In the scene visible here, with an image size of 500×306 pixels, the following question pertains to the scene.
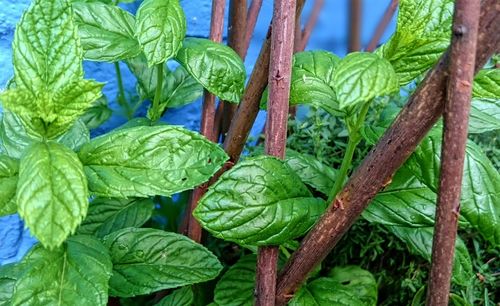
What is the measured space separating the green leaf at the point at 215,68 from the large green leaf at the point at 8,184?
237 millimetres

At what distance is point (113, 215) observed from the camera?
951 millimetres

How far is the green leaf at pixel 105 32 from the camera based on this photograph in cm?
81

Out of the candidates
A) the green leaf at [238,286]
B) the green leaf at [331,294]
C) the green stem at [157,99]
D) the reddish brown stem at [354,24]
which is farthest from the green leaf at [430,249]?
the reddish brown stem at [354,24]

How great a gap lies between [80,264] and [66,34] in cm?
22

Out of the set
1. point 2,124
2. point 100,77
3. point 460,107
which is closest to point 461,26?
point 460,107

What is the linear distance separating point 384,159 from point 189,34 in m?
0.61

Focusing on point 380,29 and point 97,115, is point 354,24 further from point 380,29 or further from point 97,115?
point 97,115

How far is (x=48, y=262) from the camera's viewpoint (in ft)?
2.19

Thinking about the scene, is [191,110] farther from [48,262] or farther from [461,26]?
[461,26]

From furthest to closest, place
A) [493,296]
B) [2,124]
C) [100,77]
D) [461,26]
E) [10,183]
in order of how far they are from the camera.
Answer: [100,77] < [493,296] < [2,124] < [10,183] < [461,26]

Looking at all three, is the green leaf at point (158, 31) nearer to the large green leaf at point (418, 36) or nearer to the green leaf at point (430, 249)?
the large green leaf at point (418, 36)

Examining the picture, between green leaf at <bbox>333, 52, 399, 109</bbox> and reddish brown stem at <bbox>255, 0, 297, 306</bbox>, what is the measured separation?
13 centimetres

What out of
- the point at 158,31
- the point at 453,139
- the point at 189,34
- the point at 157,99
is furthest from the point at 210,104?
the point at 453,139

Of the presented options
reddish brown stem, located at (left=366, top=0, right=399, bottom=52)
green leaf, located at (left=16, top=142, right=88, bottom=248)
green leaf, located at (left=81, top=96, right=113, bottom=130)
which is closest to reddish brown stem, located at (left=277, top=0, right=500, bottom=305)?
green leaf, located at (left=16, top=142, right=88, bottom=248)
